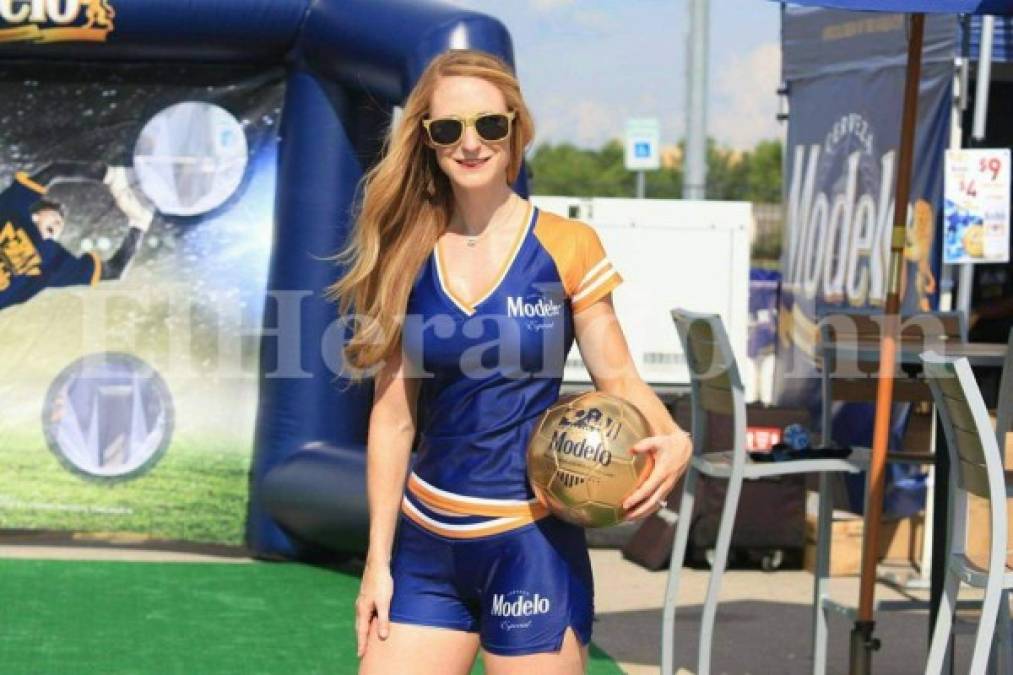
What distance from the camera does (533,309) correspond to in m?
3.46

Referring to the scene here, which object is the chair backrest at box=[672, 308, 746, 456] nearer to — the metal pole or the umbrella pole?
the umbrella pole

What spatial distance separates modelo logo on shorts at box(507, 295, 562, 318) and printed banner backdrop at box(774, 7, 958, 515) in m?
6.23

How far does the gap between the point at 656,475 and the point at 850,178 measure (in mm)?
8628

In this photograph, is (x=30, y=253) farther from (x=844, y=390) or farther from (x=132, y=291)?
(x=844, y=390)

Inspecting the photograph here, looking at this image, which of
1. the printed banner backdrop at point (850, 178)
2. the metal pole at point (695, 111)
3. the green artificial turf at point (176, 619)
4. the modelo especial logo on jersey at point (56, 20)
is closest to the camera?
the green artificial turf at point (176, 619)

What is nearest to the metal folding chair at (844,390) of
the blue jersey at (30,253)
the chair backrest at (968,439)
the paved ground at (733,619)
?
the paved ground at (733,619)

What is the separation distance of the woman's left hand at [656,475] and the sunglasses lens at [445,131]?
0.70 m

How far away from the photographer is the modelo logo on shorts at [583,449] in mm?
3281

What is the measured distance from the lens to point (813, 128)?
40.8ft

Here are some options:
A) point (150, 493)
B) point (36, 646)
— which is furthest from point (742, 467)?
point (150, 493)

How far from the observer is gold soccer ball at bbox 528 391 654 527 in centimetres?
329

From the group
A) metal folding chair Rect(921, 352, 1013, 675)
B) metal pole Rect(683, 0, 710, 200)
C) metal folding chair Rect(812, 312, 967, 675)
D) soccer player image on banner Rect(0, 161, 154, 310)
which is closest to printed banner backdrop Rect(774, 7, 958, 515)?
metal pole Rect(683, 0, 710, 200)

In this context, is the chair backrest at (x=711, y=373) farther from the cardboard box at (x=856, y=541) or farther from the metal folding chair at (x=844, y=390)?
the cardboard box at (x=856, y=541)

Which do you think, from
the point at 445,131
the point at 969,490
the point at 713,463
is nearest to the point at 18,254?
the point at 713,463
